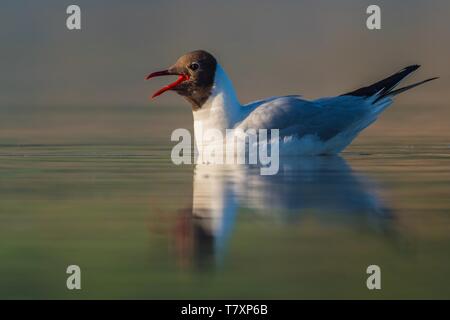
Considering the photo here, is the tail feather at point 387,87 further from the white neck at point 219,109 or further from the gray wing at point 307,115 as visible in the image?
the white neck at point 219,109

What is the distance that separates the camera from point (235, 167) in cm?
984

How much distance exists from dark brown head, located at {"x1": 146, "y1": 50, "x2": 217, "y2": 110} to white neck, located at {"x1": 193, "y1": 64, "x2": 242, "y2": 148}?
0.18 feet

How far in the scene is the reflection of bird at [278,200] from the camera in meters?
6.53

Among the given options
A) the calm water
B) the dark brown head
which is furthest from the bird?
the calm water

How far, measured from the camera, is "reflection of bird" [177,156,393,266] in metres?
6.53

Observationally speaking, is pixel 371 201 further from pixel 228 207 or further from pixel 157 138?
pixel 157 138

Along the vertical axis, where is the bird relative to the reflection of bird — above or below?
above

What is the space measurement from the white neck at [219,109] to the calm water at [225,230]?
936mm

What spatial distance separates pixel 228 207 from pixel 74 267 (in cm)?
174

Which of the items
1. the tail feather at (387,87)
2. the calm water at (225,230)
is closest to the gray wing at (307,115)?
the tail feather at (387,87)

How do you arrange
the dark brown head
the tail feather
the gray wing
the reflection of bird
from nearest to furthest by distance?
the reflection of bird, the gray wing, the dark brown head, the tail feather

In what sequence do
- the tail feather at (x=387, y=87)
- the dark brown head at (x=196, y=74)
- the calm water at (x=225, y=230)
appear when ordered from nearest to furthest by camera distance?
the calm water at (x=225, y=230) < the dark brown head at (x=196, y=74) < the tail feather at (x=387, y=87)

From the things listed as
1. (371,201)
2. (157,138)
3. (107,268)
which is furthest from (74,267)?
(157,138)

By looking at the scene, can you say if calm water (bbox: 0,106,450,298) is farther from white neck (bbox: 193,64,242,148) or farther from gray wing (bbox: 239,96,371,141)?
white neck (bbox: 193,64,242,148)
